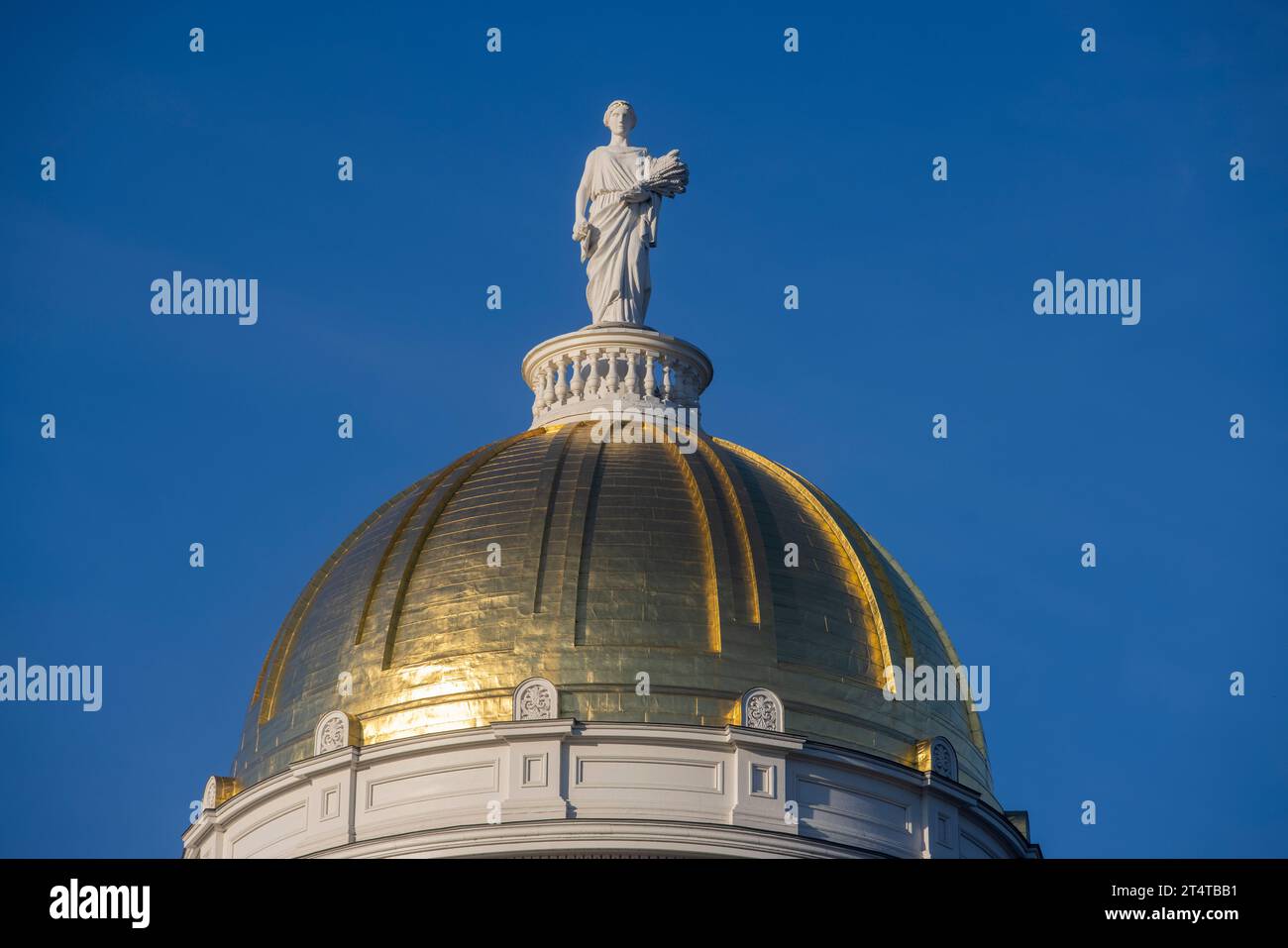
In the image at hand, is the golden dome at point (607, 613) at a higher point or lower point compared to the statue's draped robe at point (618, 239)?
lower

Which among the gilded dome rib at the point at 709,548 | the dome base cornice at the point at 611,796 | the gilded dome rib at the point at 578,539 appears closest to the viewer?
the dome base cornice at the point at 611,796

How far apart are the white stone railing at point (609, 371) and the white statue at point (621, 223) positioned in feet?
5.03

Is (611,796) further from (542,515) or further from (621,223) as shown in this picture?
(621,223)

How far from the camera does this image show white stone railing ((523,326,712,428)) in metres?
73.7

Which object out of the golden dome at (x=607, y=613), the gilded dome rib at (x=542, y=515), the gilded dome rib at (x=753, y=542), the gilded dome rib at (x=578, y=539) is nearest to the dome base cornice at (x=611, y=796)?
the golden dome at (x=607, y=613)

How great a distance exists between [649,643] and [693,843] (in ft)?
14.2

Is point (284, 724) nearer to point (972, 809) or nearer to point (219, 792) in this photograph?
point (219, 792)

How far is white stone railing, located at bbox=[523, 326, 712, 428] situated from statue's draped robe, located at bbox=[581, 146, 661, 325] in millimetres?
1658

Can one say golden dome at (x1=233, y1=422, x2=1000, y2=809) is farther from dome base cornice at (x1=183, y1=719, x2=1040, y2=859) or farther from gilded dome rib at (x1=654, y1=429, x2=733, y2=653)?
dome base cornice at (x1=183, y1=719, x2=1040, y2=859)

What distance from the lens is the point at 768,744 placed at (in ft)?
212

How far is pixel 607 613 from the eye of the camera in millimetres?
66375

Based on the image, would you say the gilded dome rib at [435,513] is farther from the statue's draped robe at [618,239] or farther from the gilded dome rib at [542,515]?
the statue's draped robe at [618,239]

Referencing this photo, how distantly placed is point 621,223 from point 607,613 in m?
13.0

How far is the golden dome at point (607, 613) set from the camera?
216ft
